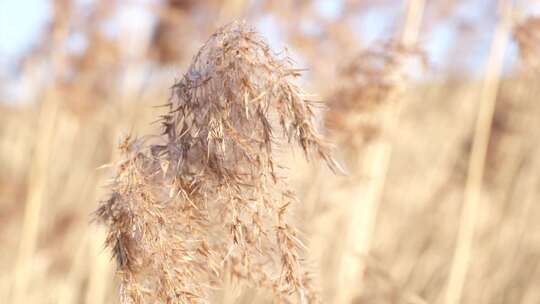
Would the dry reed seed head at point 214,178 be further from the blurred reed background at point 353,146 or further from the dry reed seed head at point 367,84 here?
the dry reed seed head at point 367,84

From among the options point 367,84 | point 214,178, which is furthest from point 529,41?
point 214,178

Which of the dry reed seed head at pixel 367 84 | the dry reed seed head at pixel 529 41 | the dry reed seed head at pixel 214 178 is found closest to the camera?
the dry reed seed head at pixel 214 178

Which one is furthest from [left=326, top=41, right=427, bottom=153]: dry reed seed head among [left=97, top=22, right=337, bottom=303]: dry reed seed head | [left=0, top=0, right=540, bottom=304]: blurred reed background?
[left=97, top=22, right=337, bottom=303]: dry reed seed head

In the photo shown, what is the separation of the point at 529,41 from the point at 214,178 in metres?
1.25

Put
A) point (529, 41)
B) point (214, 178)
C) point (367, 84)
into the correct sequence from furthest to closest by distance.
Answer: point (367, 84) < point (529, 41) < point (214, 178)

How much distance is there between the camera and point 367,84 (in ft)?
6.72

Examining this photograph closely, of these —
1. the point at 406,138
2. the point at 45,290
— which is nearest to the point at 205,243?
the point at 45,290

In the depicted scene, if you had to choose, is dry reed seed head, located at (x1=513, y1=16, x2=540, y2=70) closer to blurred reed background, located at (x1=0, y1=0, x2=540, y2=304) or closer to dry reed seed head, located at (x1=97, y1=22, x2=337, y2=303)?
blurred reed background, located at (x1=0, y1=0, x2=540, y2=304)

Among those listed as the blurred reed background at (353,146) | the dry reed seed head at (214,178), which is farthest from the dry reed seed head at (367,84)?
the dry reed seed head at (214,178)

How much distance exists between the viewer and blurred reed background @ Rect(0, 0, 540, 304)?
213 centimetres

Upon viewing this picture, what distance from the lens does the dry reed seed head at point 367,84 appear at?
Result: 2.04m

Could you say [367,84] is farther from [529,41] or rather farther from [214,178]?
[214,178]

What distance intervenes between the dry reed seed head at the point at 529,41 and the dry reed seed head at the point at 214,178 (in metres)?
1.16

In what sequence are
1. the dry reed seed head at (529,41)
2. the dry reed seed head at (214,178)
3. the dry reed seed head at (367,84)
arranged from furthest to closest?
the dry reed seed head at (367,84)
the dry reed seed head at (529,41)
the dry reed seed head at (214,178)
